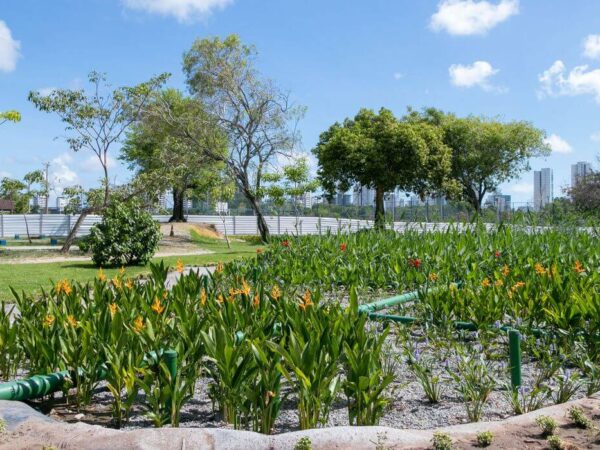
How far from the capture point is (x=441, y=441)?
7.84ft

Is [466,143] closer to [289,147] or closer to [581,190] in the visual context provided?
[581,190]

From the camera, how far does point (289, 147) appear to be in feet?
82.3

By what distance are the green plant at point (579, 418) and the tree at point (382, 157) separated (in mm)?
26731

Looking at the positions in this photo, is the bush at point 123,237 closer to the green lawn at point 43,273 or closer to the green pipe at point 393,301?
the green lawn at point 43,273

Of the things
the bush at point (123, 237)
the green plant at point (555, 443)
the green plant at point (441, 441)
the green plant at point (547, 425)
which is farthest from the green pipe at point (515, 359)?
the bush at point (123, 237)

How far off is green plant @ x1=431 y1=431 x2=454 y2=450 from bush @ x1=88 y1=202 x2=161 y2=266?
12270 millimetres

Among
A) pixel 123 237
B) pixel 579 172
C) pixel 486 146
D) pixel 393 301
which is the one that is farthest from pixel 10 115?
pixel 579 172

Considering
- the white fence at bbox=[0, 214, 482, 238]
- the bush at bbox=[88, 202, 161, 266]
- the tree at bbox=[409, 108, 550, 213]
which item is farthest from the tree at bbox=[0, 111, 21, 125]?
the tree at bbox=[409, 108, 550, 213]

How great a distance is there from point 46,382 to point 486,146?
132 ft

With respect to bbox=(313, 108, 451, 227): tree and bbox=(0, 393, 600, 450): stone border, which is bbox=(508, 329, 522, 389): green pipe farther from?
bbox=(313, 108, 451, 227): tree

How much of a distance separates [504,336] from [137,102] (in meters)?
17.1

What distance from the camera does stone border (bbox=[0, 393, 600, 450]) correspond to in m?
2.37

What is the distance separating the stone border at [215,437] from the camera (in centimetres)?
237

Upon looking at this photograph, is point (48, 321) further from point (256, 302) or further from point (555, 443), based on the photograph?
point (555, 443)
